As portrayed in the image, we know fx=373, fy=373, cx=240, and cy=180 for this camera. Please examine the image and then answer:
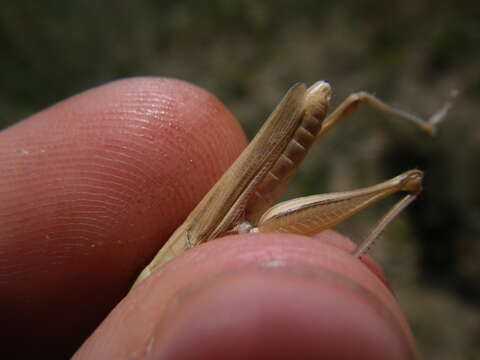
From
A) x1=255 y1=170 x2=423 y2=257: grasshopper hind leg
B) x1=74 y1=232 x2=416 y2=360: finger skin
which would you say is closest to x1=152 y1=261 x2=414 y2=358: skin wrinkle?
x1=74 y1=232 x2=416 y2=360: finger skin

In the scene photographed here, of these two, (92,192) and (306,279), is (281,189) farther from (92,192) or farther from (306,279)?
(92,192)

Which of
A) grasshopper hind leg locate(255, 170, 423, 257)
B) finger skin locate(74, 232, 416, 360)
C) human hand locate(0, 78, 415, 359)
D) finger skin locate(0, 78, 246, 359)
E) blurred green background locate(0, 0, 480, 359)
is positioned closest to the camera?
finger skin locate(74, 232, 416, 360)

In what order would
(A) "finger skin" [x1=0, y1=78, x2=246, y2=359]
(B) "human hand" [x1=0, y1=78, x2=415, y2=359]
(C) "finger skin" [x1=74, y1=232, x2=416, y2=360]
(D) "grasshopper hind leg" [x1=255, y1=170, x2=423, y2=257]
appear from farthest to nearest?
(A) "finger skin" [x1=0, y1=78, x2=246, y2=359], (D) "grasshopper hind leg" [x1=255, y1=170, x2=423, y2=257], (B) "human hand" [x1=0, y1=78, x2=415, y2=359], (C) "finger skin" [x1=74, y1=232, x2=416, y2=360]

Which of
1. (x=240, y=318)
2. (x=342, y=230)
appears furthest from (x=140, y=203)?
(x=342, y=230)

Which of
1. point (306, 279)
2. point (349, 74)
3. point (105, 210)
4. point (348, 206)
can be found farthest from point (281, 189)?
point (349, 74)

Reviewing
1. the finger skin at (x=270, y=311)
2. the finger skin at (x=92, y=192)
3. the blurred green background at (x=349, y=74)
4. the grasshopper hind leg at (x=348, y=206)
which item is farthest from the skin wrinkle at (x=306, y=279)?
the blurred green background at (x=349, y=74)

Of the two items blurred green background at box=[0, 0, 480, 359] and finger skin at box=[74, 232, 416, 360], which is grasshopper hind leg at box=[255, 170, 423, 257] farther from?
blurred green background at box=[0, 0, 480, 359]

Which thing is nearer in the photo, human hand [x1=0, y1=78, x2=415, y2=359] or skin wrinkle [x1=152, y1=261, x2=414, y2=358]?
skin wrinkle [x1=152, y1=261, x2=414, y2=358]
